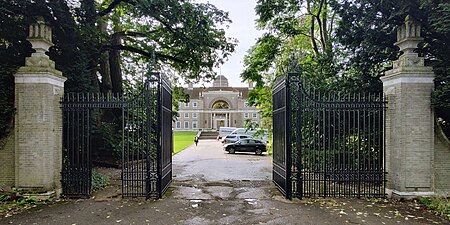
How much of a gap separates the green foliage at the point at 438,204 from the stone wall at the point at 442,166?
0.42 metres

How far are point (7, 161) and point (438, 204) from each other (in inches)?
399

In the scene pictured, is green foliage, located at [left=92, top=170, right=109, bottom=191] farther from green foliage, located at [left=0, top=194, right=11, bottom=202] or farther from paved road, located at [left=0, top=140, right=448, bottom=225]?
green foliage, located at [left=0, top=194, right=11, bottom=202]

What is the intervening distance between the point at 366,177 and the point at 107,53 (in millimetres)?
11950

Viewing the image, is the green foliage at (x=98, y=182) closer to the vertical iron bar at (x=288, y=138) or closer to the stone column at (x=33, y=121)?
the stone column at (x=33, y=121)

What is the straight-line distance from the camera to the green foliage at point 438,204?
680 cm

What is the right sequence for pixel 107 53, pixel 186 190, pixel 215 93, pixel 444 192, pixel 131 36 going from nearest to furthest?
pixel 444 192, pixel 186 190, pixel 107 53, pixel 131 36, pixel 215 93

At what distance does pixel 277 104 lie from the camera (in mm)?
9555

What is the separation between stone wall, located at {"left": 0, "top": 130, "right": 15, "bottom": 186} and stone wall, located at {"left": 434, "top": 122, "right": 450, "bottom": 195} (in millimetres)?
10431

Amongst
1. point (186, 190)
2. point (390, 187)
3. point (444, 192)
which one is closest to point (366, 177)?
point (390, 187)

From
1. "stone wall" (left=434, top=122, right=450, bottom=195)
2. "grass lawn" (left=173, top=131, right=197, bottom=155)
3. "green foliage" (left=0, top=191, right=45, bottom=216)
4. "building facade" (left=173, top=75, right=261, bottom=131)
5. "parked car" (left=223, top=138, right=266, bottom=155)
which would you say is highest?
"building facade" (left=173, top=75, right=261, bottom=131)

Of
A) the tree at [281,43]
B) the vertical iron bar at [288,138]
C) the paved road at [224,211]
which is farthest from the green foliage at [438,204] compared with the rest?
the tree at [281,43]

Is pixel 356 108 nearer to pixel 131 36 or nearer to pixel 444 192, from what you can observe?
pixel 444 192

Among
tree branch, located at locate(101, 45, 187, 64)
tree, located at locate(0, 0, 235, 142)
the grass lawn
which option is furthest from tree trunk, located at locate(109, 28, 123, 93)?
the grass lawn

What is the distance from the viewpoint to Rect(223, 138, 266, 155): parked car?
25.1 meters
